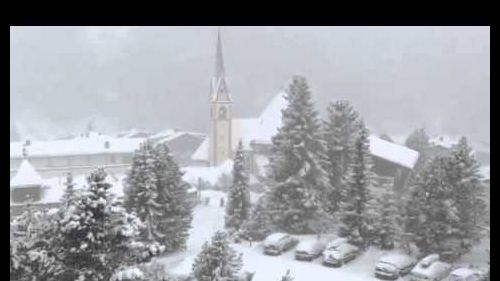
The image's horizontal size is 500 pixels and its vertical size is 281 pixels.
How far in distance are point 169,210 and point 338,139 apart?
7627 millimetres

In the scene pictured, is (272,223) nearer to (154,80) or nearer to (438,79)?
(438,79)

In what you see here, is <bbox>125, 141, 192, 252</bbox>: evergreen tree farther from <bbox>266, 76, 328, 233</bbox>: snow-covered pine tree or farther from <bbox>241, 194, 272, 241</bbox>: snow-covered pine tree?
<bbox>266, 76, 328, 233</bbox>: snow-covered pine tree

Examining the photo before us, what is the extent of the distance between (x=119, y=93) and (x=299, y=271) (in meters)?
49.0

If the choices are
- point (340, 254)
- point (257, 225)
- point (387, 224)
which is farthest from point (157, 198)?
A: point (387, 224)

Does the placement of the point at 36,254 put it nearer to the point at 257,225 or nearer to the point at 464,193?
the point at 257,225

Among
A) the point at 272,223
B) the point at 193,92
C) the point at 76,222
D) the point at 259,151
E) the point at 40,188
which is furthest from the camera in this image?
the point at 193,92

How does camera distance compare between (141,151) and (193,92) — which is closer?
(141,151)

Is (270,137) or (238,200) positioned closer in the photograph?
(238,200)

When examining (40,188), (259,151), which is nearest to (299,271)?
(40,188)

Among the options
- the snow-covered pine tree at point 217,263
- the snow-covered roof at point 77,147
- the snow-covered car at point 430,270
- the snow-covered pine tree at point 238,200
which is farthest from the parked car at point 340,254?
the snow-covered roof at point 77,147

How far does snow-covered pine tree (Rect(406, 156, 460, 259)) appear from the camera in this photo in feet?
56.6

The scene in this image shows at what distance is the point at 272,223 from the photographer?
843 inches

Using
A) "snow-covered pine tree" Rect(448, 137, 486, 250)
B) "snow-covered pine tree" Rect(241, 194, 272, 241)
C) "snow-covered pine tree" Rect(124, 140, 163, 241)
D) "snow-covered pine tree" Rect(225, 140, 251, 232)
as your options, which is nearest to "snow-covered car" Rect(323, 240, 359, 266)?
"snow-covered pine tree" Rect(448, 137, 486, 250)

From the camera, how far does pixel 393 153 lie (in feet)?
90.5
